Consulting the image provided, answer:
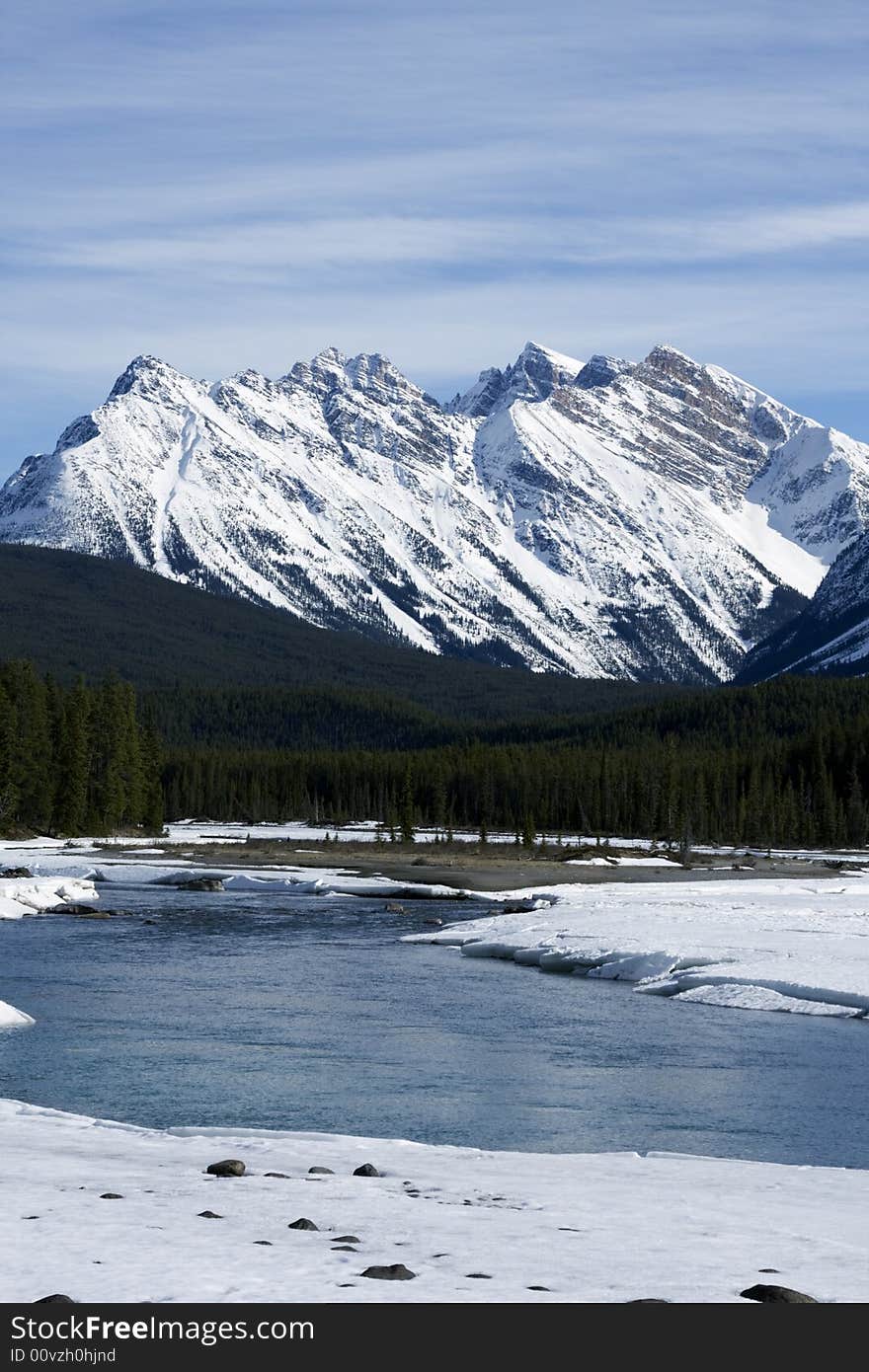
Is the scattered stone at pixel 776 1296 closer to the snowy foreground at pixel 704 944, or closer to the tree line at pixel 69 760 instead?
the snowy foreground at pixel 704 944

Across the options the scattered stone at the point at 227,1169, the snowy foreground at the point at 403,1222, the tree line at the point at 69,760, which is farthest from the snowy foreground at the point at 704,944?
the tree line at the point at 69,760

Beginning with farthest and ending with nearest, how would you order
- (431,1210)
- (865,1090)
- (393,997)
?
(393,997), (865,1090), (431,1210)

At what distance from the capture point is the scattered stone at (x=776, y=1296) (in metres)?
15.7

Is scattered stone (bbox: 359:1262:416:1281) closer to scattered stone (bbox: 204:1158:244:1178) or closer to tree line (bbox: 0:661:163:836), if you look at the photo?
scattered stone (bbox: 204:1158:244:1178)

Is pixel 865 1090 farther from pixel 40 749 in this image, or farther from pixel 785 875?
pixel 40 749

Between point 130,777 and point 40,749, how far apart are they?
16.6 metres

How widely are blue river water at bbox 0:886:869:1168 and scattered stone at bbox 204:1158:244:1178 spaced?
6.21m

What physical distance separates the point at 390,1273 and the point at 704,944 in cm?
4222

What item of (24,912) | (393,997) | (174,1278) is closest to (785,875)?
(24,912)

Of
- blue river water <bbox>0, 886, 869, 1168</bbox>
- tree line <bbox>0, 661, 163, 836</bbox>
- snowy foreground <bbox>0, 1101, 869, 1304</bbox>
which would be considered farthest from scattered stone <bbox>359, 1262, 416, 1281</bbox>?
tree line <bbox>0, 661, 163, 836</bbox>

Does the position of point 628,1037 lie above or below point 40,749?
below

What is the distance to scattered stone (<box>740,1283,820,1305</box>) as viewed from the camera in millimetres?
15703

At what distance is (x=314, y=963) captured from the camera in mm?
55031

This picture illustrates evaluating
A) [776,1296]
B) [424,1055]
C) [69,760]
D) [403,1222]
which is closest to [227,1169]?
[403,1222]
